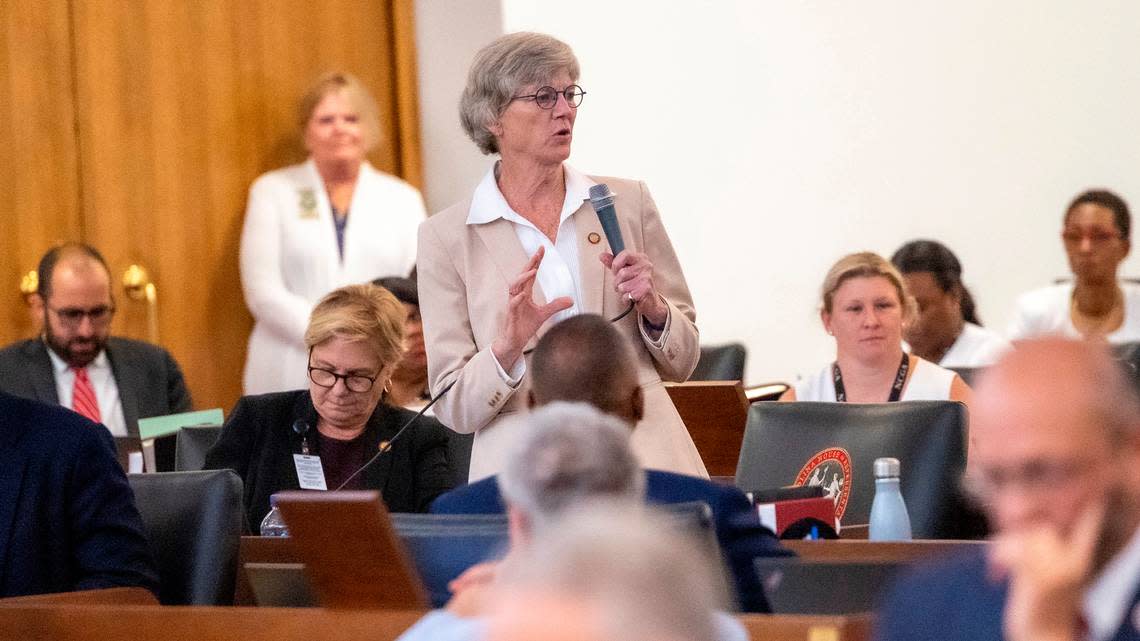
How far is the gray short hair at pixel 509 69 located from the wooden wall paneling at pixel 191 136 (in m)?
3.42

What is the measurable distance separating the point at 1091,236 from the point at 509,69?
396 cm

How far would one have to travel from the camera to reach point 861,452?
3.79 metres

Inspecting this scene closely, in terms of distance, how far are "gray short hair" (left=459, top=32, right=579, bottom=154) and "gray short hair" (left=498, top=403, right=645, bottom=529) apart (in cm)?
157

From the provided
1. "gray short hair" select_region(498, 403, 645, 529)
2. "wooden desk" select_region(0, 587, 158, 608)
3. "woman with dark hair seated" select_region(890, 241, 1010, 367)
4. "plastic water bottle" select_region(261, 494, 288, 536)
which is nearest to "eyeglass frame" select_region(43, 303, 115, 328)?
"plastic water bottle" select_region(261, 494, 288, 536)

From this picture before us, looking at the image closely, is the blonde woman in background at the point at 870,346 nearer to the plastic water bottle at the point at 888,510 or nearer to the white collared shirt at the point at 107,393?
the plastic water bottle at the point at 888,510

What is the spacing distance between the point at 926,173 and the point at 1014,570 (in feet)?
19.9

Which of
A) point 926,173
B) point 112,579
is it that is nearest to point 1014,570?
point 112,579

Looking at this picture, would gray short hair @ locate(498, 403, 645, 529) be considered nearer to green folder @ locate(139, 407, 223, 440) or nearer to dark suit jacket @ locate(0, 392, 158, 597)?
dark suit jacket @ locate(0, 392, 158, 597)

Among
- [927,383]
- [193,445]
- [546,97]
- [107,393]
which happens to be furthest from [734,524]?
[107,393]

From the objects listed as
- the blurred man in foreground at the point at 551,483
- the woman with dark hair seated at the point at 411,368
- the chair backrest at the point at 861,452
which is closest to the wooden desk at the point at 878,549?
the blurred man in foreground at the point at 551,483

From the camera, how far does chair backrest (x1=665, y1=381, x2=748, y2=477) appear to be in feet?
13.6

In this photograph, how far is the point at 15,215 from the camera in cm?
630

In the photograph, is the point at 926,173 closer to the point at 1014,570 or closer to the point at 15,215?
the point at 15,215

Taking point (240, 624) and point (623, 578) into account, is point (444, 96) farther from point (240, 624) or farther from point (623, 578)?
point (623, 578)
